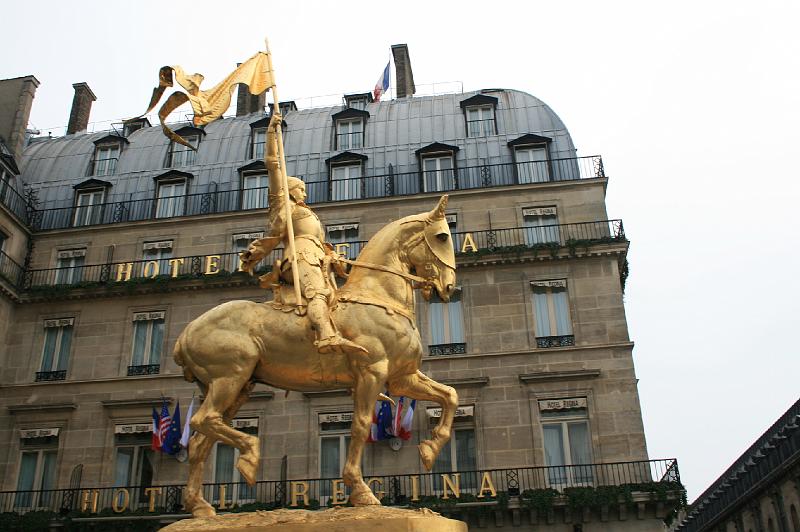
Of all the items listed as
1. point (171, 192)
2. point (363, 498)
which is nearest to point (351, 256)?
point (171, 192)

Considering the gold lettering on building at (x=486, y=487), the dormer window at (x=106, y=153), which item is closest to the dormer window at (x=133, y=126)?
the dormer window at (x=106, y=153)

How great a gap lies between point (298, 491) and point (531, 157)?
15336 millimetres

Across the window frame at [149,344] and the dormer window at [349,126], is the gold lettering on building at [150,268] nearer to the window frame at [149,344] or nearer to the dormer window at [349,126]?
the window frame at [149,344]

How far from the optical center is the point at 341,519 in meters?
7.81

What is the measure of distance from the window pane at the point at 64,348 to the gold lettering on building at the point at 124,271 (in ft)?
8.63

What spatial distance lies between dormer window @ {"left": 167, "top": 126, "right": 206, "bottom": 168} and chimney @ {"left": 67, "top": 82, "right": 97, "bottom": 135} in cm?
785

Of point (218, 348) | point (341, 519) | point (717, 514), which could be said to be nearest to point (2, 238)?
point (218, 348)

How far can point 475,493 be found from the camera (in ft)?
82.6

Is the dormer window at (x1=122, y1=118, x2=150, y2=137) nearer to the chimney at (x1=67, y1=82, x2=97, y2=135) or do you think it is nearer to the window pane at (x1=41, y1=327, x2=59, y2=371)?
the chimney at (x1=67, y1=82, x2=97, y2=135)

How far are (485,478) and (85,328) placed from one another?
15.7 m

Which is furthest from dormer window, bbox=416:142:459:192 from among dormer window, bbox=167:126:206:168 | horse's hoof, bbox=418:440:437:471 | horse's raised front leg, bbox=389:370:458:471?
horse's hoof, bbox=418:440:437:471

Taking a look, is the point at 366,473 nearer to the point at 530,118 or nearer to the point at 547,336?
the point at 547,336

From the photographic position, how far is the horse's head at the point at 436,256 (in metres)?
9.80

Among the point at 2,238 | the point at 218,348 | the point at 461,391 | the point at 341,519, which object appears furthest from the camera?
the point at 2,238
